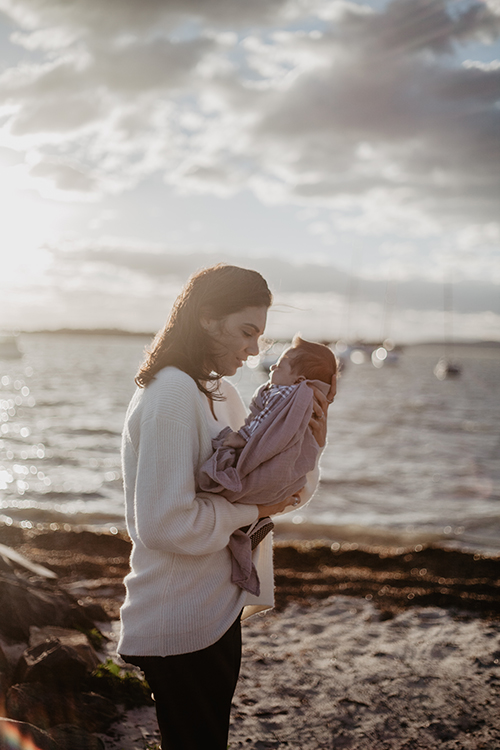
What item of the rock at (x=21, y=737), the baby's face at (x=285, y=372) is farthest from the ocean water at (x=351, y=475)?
the rock at (x=21, y=737)

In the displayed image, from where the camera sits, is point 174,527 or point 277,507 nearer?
point 174,527

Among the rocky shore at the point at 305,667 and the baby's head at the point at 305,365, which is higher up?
the baby's head at the point at 305,365

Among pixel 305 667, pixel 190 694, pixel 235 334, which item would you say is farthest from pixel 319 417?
pixel 305 667

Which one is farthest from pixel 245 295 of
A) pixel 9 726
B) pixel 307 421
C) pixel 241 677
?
pixel 241 677

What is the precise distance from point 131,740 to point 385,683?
6.17 ft

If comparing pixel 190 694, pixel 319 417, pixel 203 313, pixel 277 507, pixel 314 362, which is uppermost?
pixel 203 313

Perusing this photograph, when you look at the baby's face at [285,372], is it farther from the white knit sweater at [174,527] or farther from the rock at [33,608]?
the rock at [33,608]

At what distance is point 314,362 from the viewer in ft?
8.30

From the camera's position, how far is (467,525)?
10.8m

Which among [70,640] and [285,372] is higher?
[285,372]

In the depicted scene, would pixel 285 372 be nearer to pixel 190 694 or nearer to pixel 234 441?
pixel 234 441

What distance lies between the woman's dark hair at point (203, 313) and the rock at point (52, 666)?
7.61 ft

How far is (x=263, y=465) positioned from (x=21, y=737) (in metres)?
1.63

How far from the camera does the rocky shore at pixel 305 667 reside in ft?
11.1
